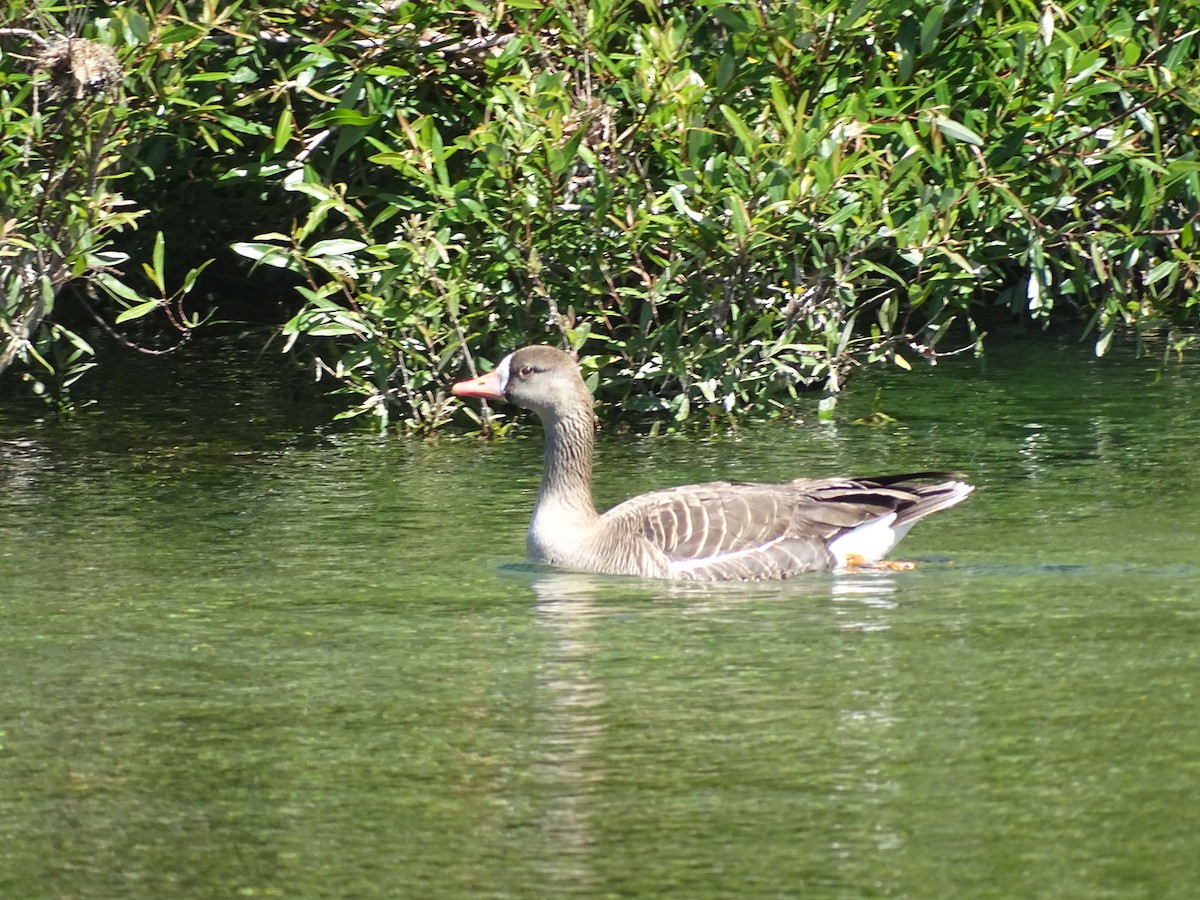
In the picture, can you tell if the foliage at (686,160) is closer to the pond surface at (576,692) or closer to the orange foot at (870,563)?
the pond surface at (576,692)

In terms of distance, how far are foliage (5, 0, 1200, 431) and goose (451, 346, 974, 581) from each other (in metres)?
2.39

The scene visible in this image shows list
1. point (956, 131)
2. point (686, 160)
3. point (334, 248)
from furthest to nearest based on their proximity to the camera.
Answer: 1. point (334, 248)
2. point (686, 160)
3. point (956, 131)

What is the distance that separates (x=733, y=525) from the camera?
987 cm

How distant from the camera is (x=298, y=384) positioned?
15883 millimetres

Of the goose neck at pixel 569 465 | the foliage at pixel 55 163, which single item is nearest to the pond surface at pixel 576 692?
the goose neck at pixel 569 465

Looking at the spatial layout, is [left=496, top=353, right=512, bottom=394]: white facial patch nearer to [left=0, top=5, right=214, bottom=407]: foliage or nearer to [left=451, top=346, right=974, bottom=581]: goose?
[left=451, top=346, right=974, bottom=581]: goose

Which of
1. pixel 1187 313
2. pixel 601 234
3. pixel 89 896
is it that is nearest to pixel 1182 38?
pixel 1187 313

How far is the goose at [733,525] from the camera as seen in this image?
9.79m

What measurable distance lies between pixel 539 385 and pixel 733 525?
1484mm

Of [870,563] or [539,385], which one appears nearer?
[870,563]

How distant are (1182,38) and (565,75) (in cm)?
377

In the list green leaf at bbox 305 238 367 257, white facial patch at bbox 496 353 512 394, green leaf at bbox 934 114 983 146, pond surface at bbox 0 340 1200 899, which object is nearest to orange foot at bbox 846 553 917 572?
pond surface at bbox 0 340 1200 899

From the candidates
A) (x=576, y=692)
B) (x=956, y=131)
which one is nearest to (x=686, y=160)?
(x=956, y=131)

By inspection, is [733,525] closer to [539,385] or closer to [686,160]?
[539,385]
